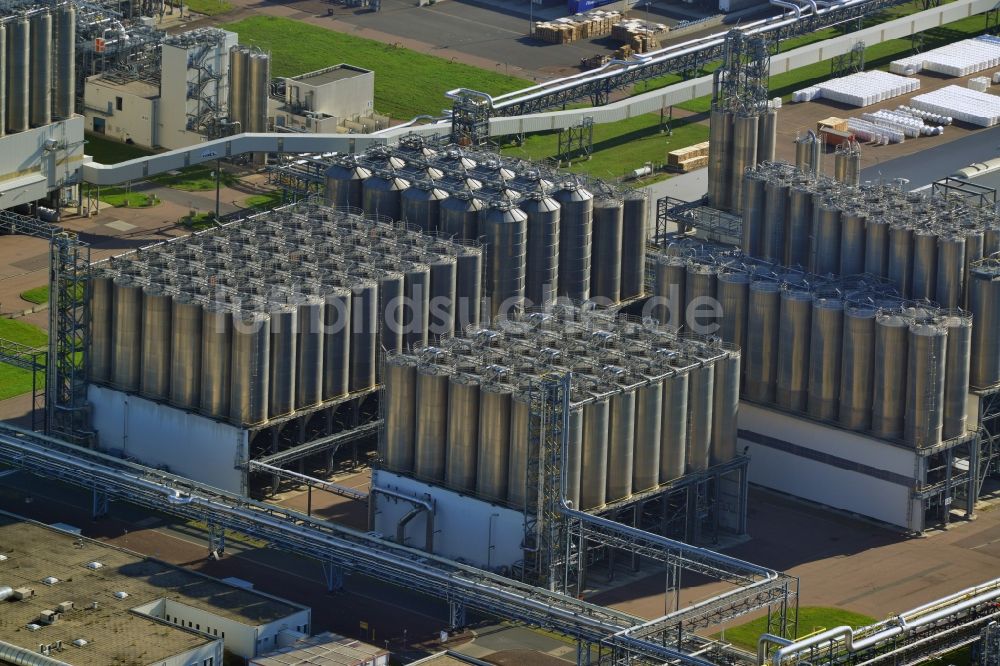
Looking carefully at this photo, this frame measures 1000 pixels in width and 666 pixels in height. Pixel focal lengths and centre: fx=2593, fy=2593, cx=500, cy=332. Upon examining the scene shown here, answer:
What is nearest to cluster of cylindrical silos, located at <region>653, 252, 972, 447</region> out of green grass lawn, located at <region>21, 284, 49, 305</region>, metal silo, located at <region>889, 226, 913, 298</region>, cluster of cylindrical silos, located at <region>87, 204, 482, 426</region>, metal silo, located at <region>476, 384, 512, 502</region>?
metal silo, located at <region>889, 226, 913, 298</region>

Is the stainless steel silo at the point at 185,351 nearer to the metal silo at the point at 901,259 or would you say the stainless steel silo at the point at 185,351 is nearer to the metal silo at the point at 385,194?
the metal silo at the point at 385,194

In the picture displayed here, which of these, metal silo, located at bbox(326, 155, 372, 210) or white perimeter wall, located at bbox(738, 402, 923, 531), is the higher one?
metal silo, located at bbox(326, 155, 372, 210)

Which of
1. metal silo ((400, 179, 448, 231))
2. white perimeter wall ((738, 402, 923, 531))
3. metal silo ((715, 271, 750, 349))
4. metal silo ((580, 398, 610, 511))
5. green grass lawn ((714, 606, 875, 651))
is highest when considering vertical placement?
metal silo ((400, 179, 448, 231))

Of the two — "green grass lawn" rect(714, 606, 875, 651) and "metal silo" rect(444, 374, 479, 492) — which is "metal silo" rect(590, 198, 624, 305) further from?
"green grass lawn" rect(714, 606, 875, 651)

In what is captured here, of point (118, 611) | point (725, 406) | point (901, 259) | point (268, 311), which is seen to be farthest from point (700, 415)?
point (118, 611)

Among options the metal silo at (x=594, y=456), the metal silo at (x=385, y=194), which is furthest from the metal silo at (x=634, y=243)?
the metal silo at (x=594, y=456)

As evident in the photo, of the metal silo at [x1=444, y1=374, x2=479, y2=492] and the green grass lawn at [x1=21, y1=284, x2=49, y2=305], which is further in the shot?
the green grass lawn at [x1=21, y1=284, x2=49, y2=305]

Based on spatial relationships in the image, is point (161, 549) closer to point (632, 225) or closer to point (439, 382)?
point (439, 382)
